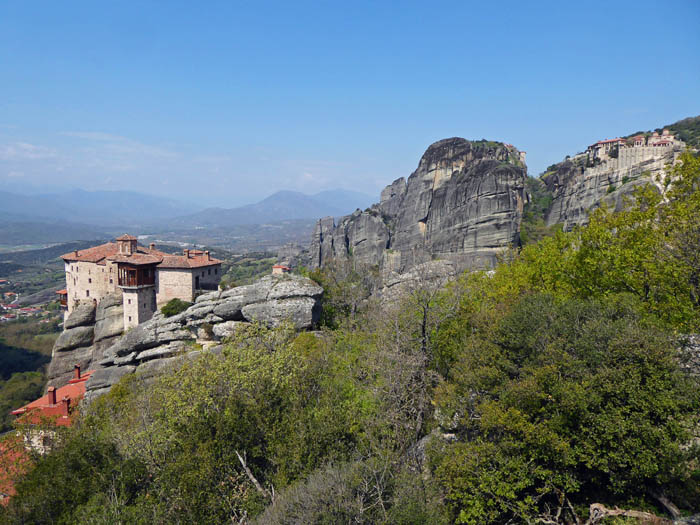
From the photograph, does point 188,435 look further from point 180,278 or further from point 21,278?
point 21,278

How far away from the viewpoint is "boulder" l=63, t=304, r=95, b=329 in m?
42.2

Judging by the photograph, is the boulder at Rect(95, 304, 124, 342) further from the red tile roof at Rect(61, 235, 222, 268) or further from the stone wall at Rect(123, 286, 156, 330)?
the red tile roof at Rect(61, 235, 222, 268)

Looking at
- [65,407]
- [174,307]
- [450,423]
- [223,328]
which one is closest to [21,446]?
[223,328]

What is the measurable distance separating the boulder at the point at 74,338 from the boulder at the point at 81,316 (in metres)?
0.52

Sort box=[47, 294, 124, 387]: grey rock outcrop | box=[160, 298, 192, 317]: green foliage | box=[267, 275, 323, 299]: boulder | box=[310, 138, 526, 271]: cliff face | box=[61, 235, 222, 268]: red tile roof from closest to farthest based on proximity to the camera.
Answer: box=[267, 275, 323, 299]: boulder, box=[160, 298, 192, 317]: green foliage, box=[61, 235, 222, 268]: red tile roof, box=[47, 294, 124, 387]: grey rock outcrop, box=[310, 138, 526, 271]: cliff face

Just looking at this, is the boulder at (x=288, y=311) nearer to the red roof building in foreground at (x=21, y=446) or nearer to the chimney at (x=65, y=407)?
the red roof building in foreground at (x=21, y=446)

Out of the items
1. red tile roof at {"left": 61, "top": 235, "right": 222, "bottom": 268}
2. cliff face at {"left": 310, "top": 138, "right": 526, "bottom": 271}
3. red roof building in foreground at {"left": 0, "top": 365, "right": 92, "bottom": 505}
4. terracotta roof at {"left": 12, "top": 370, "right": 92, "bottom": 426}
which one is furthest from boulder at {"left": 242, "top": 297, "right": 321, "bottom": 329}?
cliff face at {"left": 310, "top": 138, "right": 526, "bottom": 271}

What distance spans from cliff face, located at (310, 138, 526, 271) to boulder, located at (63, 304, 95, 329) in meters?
36.8

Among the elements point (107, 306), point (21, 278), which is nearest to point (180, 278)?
point (107, 306)

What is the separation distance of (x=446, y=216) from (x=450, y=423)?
246ft

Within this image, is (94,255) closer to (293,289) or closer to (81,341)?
(81,341)

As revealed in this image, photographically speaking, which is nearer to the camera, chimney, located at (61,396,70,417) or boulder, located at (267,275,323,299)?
boulder, located at (267,275,323,299)

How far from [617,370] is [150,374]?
29.7m

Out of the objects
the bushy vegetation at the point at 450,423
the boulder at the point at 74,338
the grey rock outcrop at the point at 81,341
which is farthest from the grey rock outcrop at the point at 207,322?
the bushy vegetation at the point at 450,423
